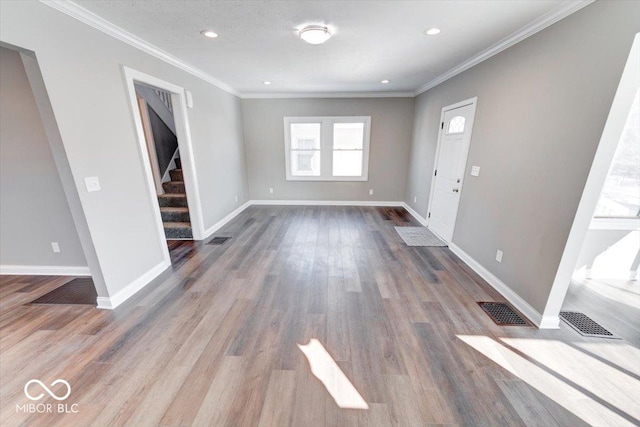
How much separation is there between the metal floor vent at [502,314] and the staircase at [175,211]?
13.7ft

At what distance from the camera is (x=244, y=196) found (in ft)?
19.3

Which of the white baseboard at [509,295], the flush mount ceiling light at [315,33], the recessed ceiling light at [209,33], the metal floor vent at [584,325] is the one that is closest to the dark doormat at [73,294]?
the recessed ceiling light at [209,33]

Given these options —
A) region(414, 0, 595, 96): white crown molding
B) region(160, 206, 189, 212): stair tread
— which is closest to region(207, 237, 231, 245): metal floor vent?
region(160, 206, 189, 212): stair tread

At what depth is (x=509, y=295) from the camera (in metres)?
2.44

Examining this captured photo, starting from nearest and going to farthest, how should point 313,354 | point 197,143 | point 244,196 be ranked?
1. point 313,354
2. point 197,143
3. point 244,196

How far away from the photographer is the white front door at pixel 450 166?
10.9ft

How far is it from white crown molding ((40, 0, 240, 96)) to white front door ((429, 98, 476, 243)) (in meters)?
3.94

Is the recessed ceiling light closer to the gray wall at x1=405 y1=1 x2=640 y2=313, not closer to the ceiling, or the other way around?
the ceiling

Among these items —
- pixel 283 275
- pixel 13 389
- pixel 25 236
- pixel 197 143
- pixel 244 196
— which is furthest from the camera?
pixel 244 196

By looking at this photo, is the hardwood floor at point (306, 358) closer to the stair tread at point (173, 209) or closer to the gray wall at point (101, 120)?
the gray wall at point (101, 120)

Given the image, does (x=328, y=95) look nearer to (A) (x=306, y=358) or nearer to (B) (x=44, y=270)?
(A) (x=306, y=358)

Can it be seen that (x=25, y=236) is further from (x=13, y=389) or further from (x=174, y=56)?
(x=174, y=56)

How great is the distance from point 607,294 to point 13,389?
5.09 m

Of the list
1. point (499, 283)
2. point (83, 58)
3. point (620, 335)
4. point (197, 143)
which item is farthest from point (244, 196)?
point (620, 335)
